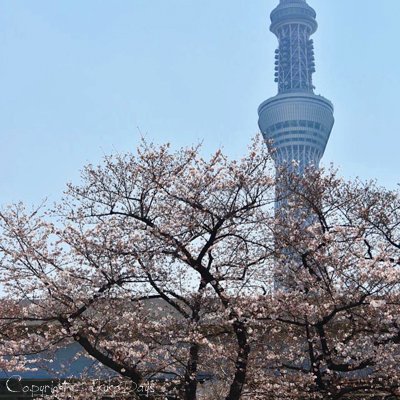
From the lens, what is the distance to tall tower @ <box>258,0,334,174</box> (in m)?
126

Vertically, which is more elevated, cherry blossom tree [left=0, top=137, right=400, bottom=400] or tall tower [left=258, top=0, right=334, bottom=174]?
tall tower [left=258, top=0, right=334, bottom=174]

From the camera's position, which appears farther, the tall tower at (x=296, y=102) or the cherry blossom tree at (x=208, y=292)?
the tall tower at (x=296, y=102)

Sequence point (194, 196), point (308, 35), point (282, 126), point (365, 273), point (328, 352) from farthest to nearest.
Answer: point (308, 35) < point (282, 126) < point (194, 196) < point (328, 352) < point (365, 273)

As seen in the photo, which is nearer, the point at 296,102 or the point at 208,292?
the point at 208,292

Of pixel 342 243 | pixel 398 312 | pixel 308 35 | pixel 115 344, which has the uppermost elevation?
pixel 308 35

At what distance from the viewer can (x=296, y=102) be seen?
127 m

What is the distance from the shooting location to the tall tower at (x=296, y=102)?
415 feet

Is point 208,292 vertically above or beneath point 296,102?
beneath

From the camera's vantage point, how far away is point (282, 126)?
12706cm

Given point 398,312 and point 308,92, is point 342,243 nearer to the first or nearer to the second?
point 398,312

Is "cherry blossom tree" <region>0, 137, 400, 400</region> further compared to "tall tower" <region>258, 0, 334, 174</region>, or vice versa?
"tall tower" <region>258, 0, 334, 174</region>

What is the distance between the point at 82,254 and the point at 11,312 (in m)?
2.34

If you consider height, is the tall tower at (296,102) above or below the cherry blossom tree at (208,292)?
above

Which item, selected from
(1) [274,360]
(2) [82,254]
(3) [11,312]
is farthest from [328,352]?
(3) [11,312]
